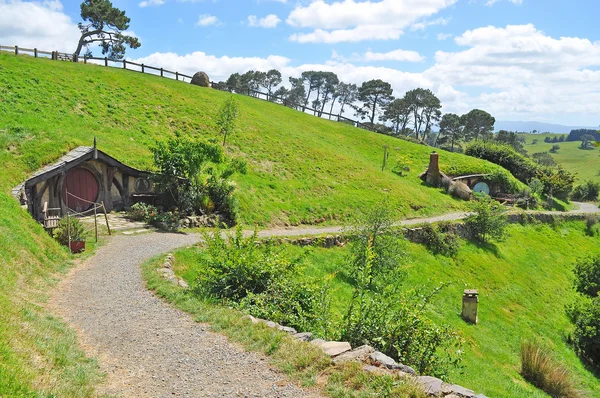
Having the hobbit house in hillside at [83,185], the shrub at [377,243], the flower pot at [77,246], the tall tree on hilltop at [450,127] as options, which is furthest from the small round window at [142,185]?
the tall tree on hilltop at [450,127]

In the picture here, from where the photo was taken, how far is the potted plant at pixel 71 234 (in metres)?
15.4

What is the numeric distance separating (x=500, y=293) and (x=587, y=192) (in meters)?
52.4

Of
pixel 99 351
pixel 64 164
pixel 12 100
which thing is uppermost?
pixel 12 100

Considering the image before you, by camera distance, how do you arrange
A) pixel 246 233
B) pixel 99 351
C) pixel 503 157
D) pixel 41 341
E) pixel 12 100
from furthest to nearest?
pixel 503 157, pixel 12 100, pixel 246 233, pixel 99 351, pixel 41 341

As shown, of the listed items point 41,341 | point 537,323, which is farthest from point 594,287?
point 41,341

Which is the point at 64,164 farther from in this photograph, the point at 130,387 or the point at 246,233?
the point at 130,387

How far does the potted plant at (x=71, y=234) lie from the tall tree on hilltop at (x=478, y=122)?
99.9m

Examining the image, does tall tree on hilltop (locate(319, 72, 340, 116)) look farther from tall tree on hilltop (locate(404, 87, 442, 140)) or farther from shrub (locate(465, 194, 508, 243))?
shrub (locate(465, 194, 508, 243))

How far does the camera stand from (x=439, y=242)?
25.6 metres

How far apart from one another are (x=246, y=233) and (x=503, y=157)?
145ft

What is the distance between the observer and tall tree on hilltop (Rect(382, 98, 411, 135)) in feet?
313

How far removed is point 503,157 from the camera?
54.4 meters

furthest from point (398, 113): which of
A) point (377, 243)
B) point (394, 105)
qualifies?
point (377, 243)

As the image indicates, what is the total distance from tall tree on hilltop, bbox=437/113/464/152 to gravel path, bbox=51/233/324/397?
3814 inches
